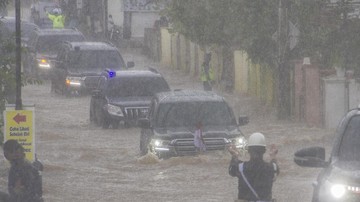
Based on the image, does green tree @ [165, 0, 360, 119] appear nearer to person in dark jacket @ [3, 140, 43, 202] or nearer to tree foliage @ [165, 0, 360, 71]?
tree foliage @ [165, 0, 360, 71]

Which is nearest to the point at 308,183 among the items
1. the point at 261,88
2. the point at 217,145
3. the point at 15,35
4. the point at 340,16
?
the point at 217,145

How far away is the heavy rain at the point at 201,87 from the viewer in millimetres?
21625

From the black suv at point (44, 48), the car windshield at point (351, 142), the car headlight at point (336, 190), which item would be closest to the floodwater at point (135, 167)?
the car windshield at point (351, 142)

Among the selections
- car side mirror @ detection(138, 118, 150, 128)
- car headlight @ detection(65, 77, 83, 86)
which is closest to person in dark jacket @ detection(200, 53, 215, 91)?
car headlight @ detection(65, 77, 83, 86)

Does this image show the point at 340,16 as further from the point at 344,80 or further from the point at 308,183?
the point at 308,183

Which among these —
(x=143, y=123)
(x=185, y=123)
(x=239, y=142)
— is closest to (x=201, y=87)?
(x=185, y=123)

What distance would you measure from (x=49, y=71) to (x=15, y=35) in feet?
89.8

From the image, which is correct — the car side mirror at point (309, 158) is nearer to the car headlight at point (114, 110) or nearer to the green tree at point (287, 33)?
the car headlight at point (114, 110)

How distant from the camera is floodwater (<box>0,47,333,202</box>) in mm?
A: 20906

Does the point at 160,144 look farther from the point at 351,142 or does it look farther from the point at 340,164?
the point at 340,164

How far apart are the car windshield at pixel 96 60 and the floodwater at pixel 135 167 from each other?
387cm

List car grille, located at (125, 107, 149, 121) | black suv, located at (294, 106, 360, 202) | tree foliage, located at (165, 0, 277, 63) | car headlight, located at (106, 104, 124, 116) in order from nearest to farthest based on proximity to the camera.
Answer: black suv, located at (294, 106, 360, 202)
car grille, located at (125, 107, 149, 121)
car headlight, located at (106, 104, 124, 116)
tree foliage, located at (165, 0, 277, 63)

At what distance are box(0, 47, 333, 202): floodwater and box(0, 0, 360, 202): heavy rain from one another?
3cm

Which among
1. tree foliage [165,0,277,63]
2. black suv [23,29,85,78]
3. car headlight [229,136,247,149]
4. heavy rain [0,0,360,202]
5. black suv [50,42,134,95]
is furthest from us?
black suv [23,29,85,78]
